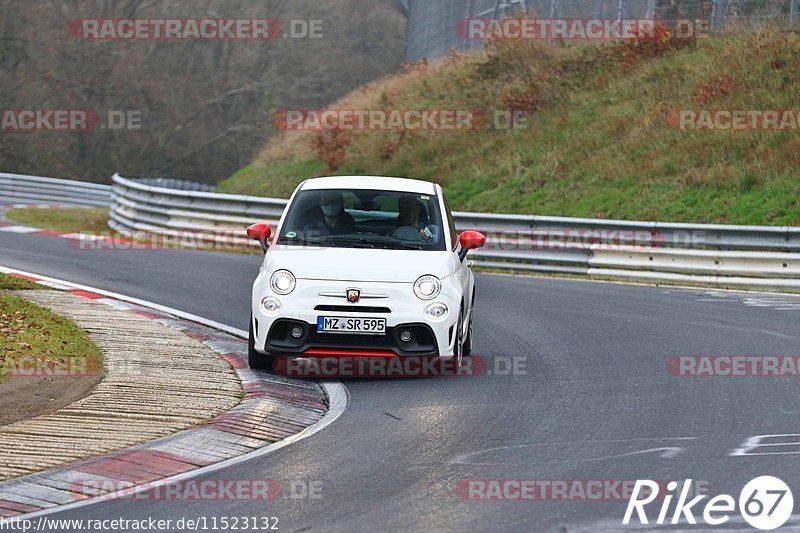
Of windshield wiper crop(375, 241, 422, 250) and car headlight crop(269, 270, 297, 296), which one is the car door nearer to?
windshield wiper crop(375, 241, 422, 250)

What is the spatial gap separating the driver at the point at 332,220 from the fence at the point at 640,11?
1947cm

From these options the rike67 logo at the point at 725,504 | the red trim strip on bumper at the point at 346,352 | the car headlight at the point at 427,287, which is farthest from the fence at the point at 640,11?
the rike67 logo at the point at 725,504

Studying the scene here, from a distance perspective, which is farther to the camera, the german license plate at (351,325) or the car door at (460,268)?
the car door at (460,268)

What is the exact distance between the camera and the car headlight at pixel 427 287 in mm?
10375

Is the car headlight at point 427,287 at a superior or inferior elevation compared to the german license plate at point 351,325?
superior

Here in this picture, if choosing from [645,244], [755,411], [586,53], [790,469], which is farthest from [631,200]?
[790,469]

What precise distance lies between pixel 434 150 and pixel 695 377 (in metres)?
19.6

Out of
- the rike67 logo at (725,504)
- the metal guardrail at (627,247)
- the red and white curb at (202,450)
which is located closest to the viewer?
the rike67 logo at (725,504)

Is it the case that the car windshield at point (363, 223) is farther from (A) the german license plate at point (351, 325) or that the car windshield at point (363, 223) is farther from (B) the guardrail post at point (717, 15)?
(B) the guardrail post at point (717, 15)

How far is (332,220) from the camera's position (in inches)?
442

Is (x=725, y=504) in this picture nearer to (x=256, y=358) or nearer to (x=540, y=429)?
(x=540, y=429)

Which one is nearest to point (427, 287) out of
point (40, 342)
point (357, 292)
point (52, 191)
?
point (357, 292)

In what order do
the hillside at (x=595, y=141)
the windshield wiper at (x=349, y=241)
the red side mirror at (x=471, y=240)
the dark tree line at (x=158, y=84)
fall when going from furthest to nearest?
the dark tree line at (x=158, y=84), the hillside at (x=595, y=141), the red side mirror at (x=471, y=240), the windshield wiper at (x=349, y=241)

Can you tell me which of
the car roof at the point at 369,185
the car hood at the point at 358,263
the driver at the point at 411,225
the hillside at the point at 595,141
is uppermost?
the hillside at the point at 595,141
